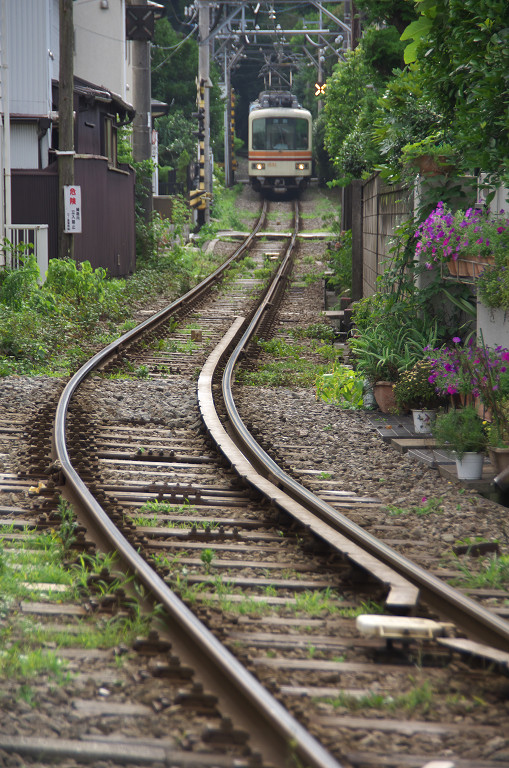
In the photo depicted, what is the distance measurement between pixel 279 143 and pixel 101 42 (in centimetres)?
1724

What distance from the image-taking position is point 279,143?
42.5 m

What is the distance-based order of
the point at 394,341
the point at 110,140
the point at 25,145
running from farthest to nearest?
the point at 110,140 → the point at 25,145 → the point at 394,341

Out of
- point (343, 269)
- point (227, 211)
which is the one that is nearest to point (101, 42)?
point (343, 269)

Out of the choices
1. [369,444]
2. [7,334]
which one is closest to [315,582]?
[369,444]

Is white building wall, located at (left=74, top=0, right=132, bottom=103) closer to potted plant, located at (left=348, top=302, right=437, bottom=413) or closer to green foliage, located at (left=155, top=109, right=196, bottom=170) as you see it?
potted plant, located at (left=348, top=302, right=437, bottom=413)

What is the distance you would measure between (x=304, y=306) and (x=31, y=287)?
18.1ft

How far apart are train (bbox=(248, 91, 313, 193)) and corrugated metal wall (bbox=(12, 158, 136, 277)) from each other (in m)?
18.6

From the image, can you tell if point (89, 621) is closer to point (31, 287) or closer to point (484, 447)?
point (484, 447)

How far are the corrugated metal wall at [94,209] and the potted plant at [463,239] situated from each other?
10.8 meters

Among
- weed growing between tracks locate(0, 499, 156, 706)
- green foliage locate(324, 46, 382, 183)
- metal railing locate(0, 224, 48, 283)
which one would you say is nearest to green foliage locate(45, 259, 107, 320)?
metal railing locate(0, 224, 48, 283)

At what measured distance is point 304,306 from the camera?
17750 millimetres

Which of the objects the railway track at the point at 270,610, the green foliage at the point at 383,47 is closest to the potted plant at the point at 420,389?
the railway track at the point at 270,610

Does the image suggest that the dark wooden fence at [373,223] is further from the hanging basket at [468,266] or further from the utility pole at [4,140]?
the utility pole at [4,140]

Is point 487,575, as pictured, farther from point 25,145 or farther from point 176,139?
point 176,139
